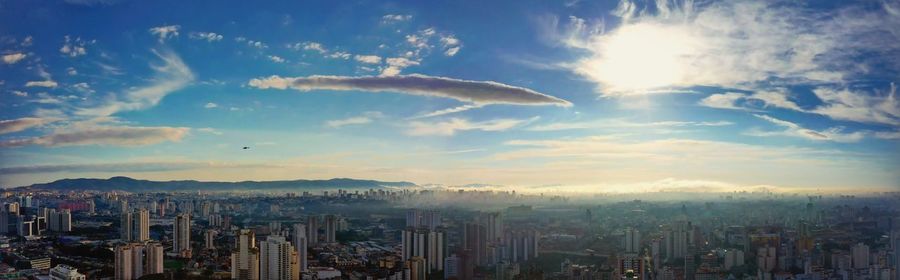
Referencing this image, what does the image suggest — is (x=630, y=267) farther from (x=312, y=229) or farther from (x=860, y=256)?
(x=312, y=229)

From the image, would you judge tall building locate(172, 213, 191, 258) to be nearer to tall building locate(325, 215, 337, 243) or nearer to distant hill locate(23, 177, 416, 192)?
distant hill locate(23, 177, 416, 192)

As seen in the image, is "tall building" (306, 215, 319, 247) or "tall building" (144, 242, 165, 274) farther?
"tall building" (306, 215, 319, 247)

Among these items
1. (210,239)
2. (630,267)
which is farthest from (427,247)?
(210,239)

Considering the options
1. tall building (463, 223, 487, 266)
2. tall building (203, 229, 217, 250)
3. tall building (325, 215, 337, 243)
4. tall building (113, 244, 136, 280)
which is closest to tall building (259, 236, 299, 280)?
tall building (325, 215, 337, 243)

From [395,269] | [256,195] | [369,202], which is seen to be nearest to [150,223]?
[256,195]

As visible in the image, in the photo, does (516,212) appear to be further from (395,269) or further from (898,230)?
(898,230)

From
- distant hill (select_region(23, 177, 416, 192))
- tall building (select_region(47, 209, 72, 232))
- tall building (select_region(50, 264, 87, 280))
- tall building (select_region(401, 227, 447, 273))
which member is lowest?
tall building (select_region(50, 264, 87, 280))

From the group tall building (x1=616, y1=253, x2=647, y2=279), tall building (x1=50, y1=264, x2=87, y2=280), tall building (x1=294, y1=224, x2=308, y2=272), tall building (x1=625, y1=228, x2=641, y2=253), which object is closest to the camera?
tall building (x1=50, y1=264, x2=87, y2=280)
